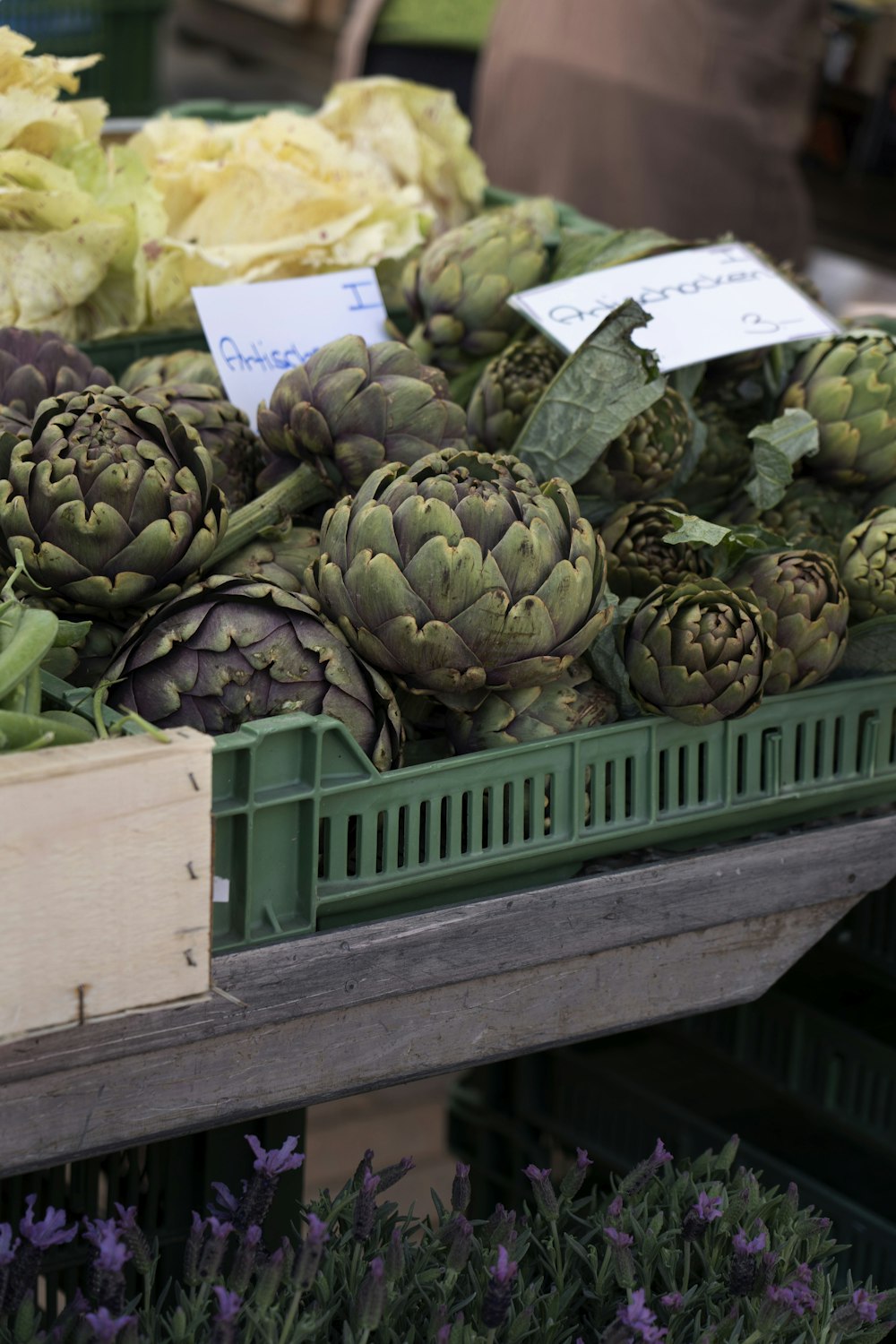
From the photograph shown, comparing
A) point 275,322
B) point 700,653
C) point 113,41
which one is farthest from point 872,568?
point 113,41

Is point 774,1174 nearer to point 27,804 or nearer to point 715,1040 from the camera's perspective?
point 715,1040

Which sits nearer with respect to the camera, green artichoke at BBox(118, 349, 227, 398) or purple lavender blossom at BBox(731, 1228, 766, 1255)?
purple lavender blossom at BBox(731, 1228, 766, 1255)

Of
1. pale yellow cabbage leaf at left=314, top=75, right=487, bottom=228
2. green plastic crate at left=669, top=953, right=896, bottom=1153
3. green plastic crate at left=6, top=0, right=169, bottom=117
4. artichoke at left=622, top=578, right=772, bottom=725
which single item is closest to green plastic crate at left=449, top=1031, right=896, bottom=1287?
green plastic crate at left=669, top=953, right=896, bottom=1153

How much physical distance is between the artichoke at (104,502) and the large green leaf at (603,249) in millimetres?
587

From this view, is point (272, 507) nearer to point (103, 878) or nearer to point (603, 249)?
point (103, 878)

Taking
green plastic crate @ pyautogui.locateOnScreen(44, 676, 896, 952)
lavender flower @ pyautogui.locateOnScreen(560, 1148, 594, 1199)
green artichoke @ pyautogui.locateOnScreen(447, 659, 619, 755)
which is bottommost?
lavender flower @ pyautogui.locateOnScreen(560, 1148, 594, 1199)

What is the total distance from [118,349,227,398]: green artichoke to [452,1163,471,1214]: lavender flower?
0.70 metres

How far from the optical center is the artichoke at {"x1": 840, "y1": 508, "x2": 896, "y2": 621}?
50.4 inches

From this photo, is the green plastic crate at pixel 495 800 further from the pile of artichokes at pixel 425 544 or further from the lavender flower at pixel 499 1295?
the lavender flower at pixel 499 1295

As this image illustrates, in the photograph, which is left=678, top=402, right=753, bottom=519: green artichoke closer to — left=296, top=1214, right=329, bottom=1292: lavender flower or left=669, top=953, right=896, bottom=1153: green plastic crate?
left=669, top=953, right=896, bottom=1153: green plastic crate

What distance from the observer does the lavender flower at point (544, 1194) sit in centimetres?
106

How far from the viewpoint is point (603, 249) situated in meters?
1.62

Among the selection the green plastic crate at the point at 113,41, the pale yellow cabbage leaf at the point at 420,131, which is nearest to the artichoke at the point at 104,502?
the pale yellow cabbage leaf at the point at 420,131

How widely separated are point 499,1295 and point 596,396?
2.40 ft
